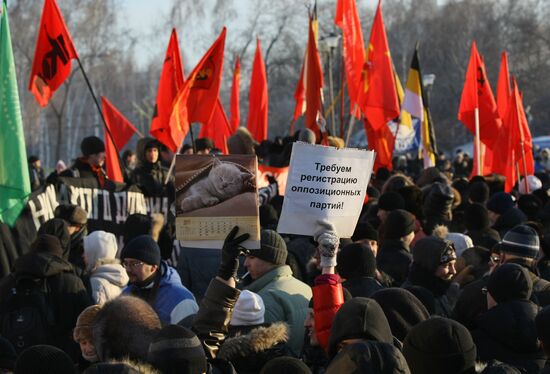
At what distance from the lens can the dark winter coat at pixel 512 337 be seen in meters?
4.71

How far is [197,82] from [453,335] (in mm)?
6361

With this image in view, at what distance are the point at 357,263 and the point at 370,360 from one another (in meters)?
2.48

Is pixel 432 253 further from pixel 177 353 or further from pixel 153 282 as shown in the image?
pixel 177 353

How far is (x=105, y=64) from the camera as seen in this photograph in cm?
5475

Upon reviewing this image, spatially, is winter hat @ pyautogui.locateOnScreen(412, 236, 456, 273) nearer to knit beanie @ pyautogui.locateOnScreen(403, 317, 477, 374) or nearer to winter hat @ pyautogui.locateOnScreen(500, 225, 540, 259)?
winter hat @ pyautogui.locateOnScreen(500, 225, 540, 259)

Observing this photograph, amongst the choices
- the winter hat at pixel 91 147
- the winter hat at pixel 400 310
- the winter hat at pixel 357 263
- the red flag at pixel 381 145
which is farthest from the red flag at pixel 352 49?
the winter hat at pixel 400 310

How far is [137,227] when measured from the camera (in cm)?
752

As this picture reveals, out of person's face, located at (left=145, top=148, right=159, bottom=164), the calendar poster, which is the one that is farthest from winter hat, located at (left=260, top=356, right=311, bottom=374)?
person's face, located at (left=145, top=148, right=159, bottom=164)

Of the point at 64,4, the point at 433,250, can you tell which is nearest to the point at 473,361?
the point at 433,250

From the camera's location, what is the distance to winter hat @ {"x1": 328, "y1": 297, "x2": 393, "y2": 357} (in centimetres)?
375

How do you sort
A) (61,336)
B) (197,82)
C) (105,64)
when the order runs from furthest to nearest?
(105,64) → (197,82) → (61,336)

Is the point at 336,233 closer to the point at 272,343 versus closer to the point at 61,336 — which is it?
the point at 272,343

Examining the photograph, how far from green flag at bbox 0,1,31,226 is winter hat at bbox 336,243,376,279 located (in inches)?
131

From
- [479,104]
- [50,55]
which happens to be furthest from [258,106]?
[50,55]
